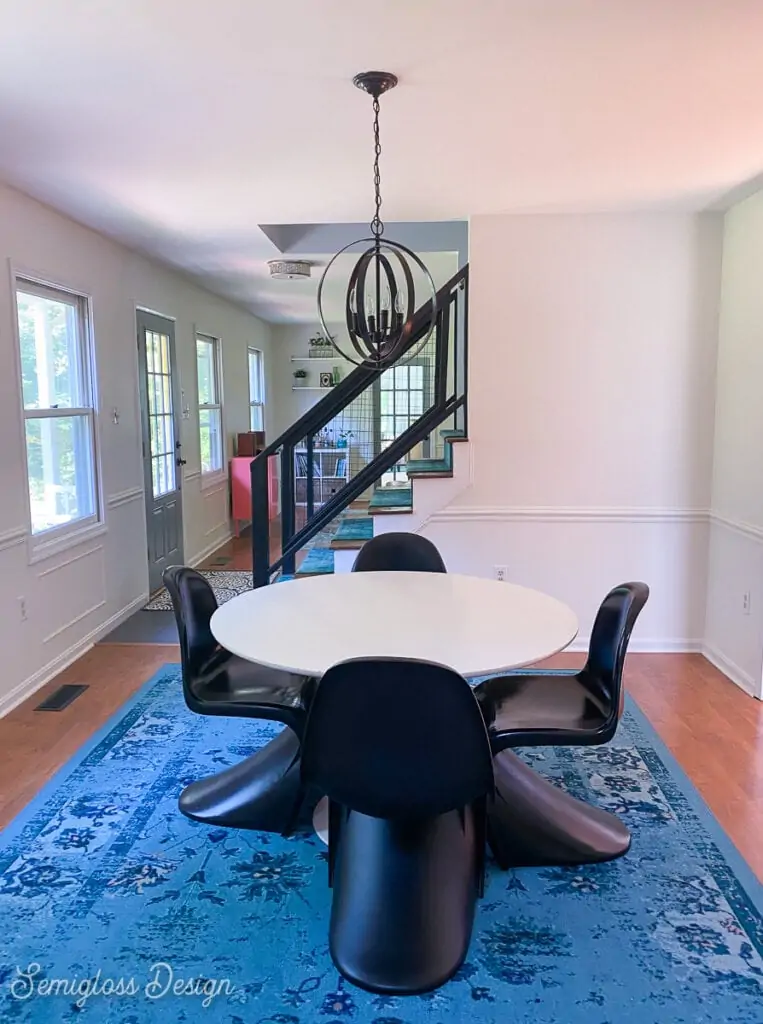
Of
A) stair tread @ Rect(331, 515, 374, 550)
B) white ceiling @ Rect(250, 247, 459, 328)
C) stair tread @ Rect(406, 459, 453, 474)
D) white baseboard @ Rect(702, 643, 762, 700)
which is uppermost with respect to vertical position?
white ceiling @ Rect(250, 247, 459, 328)

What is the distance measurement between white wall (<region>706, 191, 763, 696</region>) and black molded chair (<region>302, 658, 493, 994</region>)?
2203 mm

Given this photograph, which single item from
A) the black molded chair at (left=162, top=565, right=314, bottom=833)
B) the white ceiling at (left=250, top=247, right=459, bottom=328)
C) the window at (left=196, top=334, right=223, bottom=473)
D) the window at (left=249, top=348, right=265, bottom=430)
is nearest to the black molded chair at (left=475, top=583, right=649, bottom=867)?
the black molded chair at (left=162, top=565, right=314, bottom=833)

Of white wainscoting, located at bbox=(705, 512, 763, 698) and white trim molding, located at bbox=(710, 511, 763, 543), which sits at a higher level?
white trim molding, located at bbox=(710, 511, 763, 543)

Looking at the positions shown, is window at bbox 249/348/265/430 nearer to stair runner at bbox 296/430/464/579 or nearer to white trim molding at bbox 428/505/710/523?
stair runner at bbox 296/430/464/579

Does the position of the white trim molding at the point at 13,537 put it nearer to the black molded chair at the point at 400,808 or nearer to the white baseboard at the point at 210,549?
the black molded chair at the point at 400,808

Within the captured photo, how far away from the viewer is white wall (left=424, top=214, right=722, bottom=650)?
13.1ft

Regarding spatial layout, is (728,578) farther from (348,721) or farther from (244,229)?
(244,229)

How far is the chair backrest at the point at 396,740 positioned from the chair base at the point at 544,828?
64 centimetres

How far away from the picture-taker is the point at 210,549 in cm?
693

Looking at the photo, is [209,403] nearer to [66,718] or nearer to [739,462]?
[66,718]

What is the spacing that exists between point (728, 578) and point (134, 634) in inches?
133

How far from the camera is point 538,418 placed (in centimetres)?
411

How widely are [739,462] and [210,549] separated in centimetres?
466

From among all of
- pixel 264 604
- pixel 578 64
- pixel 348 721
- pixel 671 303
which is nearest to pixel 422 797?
pixel 348 721
